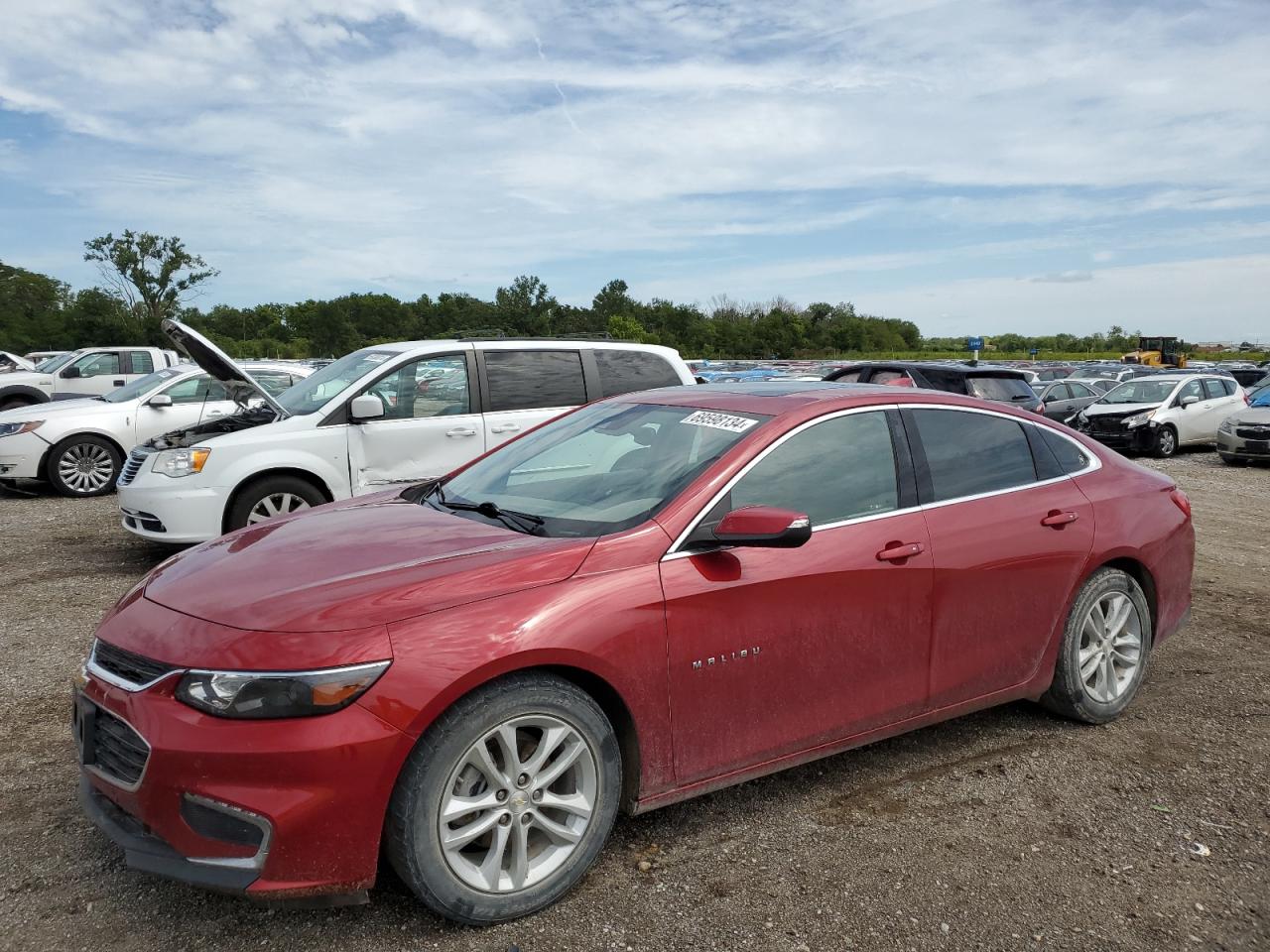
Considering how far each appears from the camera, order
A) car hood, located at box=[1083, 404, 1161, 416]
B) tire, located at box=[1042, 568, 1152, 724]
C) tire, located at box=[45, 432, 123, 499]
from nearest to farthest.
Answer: tire, located at box=[1042, 568, 1152, 724] → tire, located at box=[45, 432, 123, 499] → car hood, located at box=[1083, 404, 1161, 416]

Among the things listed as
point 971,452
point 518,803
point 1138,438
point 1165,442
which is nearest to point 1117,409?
point 1138,438

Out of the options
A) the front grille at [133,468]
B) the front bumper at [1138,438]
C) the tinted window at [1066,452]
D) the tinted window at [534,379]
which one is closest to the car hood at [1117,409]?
the front bumper at [1138,438]

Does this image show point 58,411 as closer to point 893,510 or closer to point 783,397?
point 783,397

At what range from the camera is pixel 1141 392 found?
1964 centimetres

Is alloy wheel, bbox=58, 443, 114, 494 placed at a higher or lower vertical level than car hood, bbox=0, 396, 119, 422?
lower

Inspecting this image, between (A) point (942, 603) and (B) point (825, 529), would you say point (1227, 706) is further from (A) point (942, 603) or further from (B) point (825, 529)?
(B) point (825, 529)

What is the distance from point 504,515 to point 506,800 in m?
1.10

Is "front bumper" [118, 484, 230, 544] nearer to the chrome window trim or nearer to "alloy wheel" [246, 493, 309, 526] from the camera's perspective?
"alloy wheel" [246, 493, 309, 526]

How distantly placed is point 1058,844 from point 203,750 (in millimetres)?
2775

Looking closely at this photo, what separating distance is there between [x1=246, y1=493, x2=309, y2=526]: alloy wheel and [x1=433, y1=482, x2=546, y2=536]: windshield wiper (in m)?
4.03

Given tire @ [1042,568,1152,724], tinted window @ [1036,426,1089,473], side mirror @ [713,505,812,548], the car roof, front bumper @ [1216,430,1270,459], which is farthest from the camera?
front bumper @ [1216,430,1270,459]

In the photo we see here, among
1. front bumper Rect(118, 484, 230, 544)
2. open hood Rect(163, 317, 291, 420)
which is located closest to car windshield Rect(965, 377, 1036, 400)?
open hood Rect(163, 317, 291, 420)

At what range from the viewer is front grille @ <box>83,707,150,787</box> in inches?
107

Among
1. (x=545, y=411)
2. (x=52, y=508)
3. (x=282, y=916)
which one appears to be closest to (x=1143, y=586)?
(x=282, y=916)
